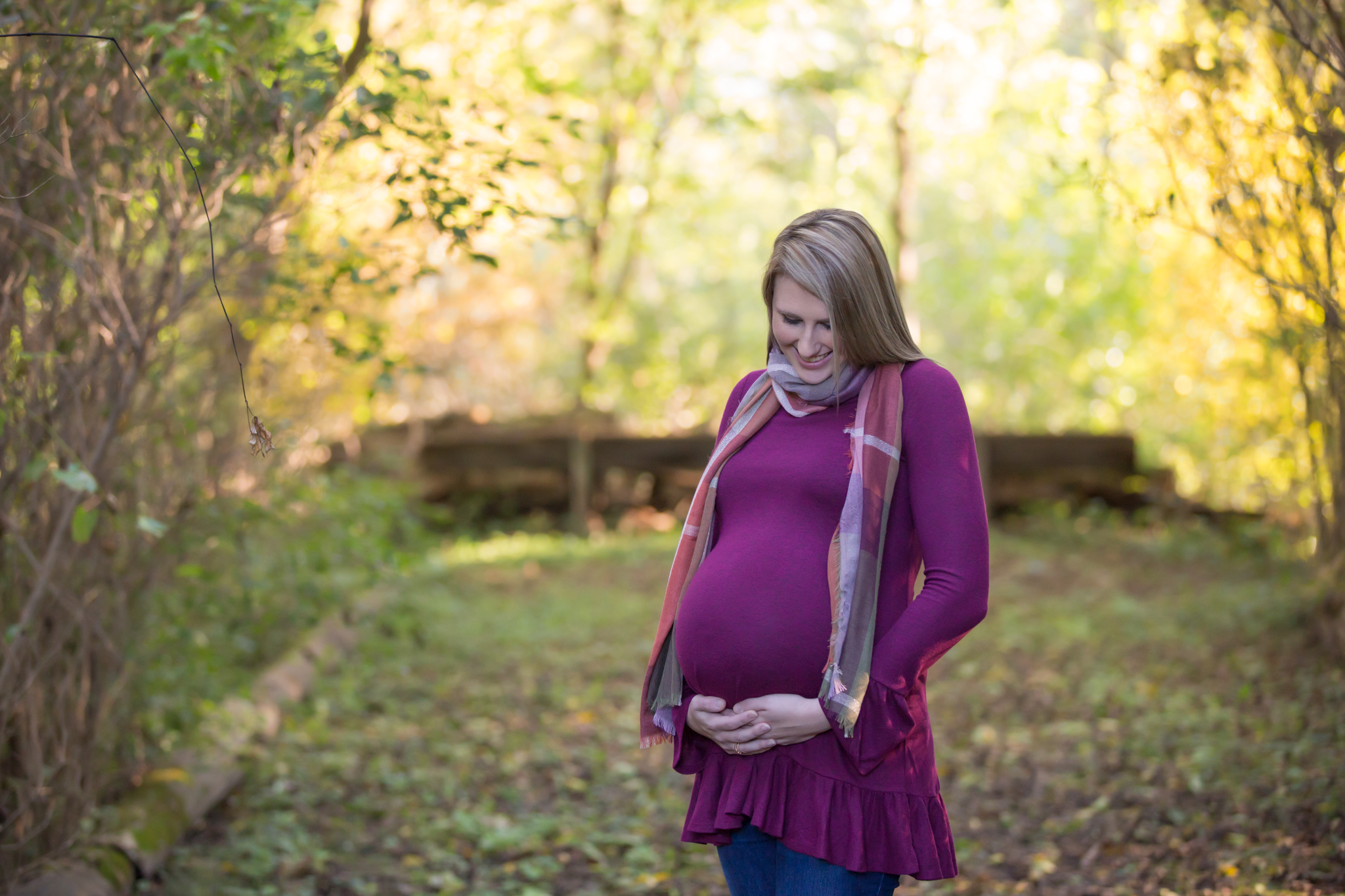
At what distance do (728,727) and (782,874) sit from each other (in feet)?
0.93

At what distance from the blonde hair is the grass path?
232 cm

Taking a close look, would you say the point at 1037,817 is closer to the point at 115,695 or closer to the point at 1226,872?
the point at 1226,872

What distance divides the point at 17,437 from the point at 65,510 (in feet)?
0.76

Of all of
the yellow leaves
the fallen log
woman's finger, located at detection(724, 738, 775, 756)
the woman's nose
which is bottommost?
the fallen log

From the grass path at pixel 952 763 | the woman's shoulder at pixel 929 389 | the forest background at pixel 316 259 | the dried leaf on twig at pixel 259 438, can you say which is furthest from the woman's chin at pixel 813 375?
the grass path at pixel 952 763

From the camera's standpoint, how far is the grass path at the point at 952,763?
141 inches

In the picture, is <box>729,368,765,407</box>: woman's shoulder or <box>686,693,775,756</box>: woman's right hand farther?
<box>729,368,765,407</box>: woman's shoulder

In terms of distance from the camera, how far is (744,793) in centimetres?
191

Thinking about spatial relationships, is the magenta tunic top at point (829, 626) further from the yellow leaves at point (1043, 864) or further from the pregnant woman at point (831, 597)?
the yellow leaves at point (1043, 864)

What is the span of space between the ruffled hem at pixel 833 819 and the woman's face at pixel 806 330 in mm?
700

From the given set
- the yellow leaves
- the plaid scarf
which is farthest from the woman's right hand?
the yellow leaves

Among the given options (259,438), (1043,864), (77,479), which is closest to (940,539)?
(259,438)

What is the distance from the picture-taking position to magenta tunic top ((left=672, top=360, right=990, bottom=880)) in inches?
70.1

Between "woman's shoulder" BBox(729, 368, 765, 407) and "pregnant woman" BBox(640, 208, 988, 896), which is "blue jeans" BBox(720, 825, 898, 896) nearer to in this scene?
"pregnant woman" BBox(640, 208, 988, 896)
